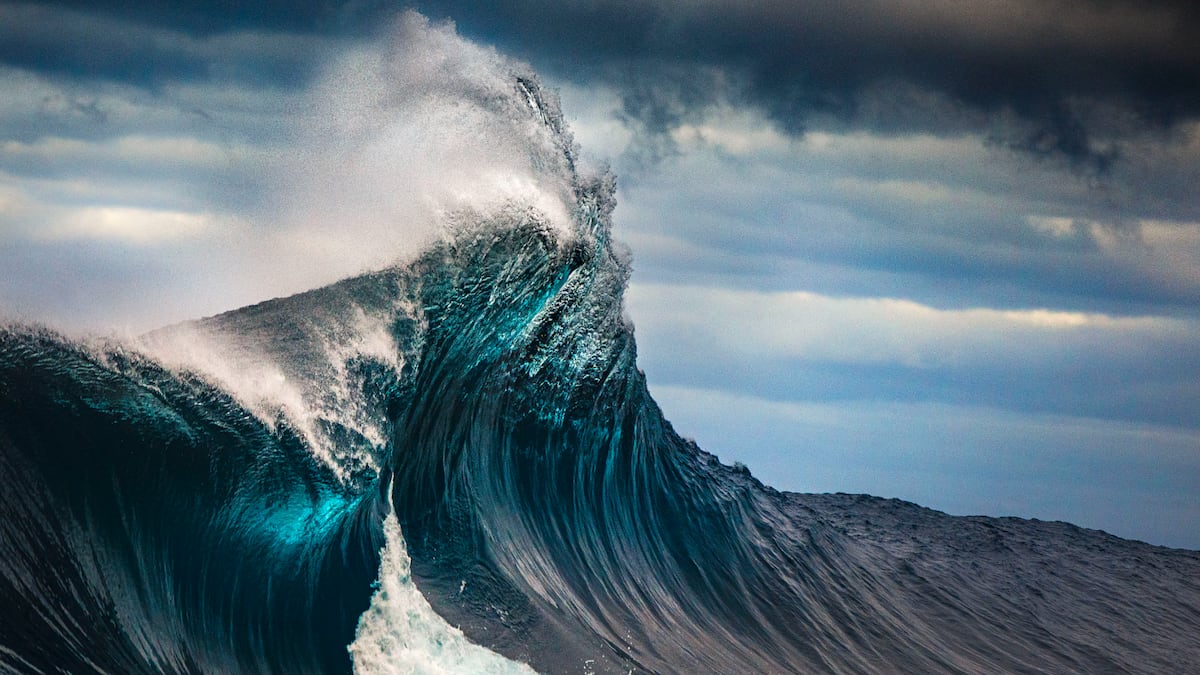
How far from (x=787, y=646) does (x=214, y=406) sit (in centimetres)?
911

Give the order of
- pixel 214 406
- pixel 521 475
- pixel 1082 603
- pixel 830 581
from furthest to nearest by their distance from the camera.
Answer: pixel 1082 603, pixel 830 581, pixel 521 475, pixel 214 406

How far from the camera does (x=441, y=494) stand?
12734mm

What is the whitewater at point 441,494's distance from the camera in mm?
8219

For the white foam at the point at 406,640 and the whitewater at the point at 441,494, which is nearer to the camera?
the whitewater at the point at 441,494

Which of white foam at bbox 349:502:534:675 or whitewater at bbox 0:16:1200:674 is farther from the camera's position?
white foam at bbox 349:502:534:675

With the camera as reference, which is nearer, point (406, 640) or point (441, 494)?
point (406, 640)

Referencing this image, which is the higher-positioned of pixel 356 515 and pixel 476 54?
pixel 476 54

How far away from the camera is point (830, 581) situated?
19000 mm

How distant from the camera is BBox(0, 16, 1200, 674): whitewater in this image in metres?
8.22

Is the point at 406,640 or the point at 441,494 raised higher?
the point at 441,494

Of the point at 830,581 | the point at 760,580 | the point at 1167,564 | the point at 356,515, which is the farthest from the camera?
the point at 1167,564

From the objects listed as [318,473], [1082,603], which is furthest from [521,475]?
[1082,603]

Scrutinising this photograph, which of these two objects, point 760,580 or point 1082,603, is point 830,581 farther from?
point 1082,603

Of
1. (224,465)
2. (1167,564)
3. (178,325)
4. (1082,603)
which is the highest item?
(1167,564)
